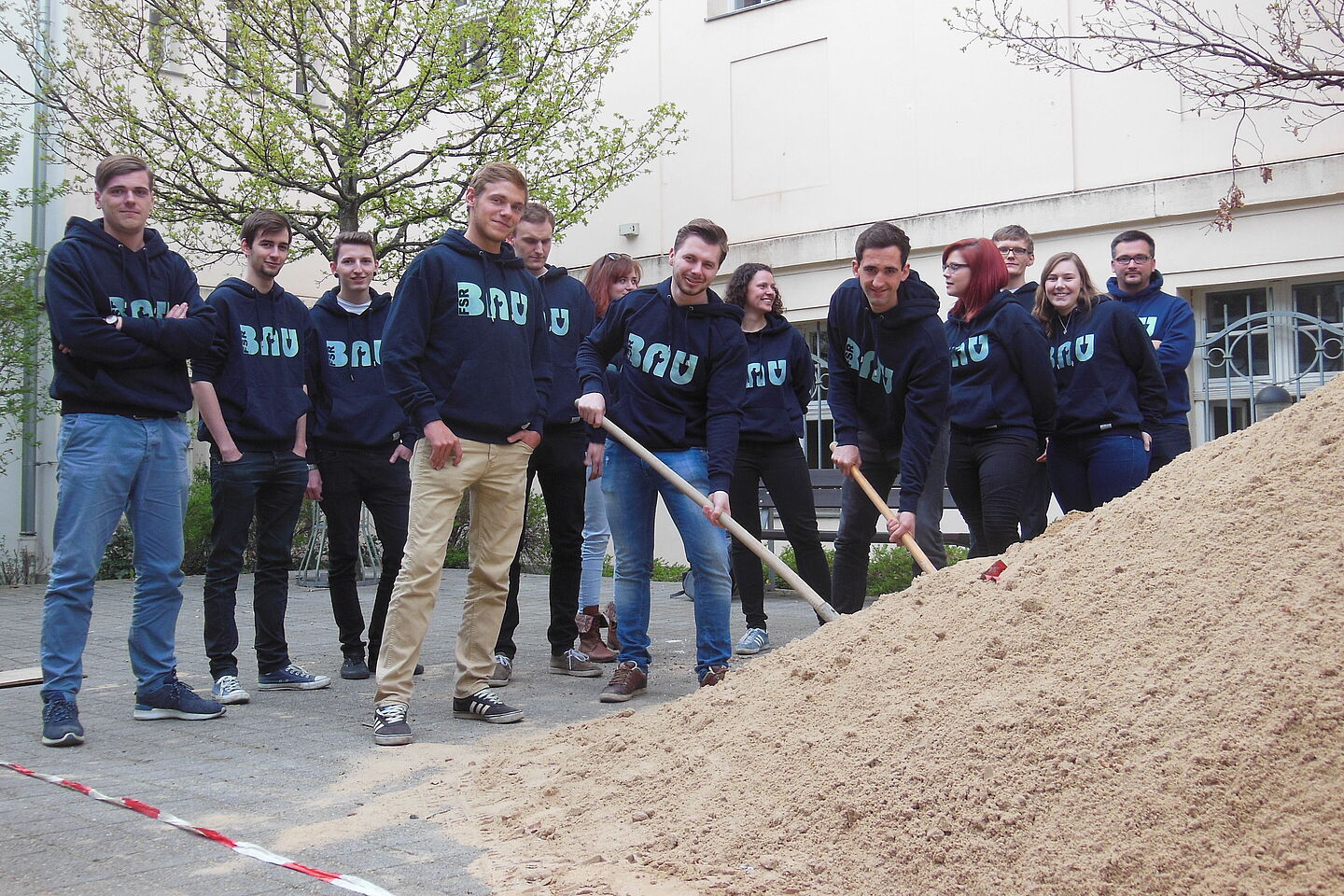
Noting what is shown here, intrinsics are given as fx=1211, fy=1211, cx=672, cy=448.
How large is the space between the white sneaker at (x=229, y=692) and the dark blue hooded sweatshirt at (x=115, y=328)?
132 centimetres

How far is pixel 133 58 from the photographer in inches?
430

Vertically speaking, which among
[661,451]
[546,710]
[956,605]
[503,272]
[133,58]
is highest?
[133,58]

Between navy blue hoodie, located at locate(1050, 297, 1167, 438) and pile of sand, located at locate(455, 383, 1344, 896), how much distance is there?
6.05 ft

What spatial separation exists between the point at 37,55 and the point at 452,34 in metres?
4.19

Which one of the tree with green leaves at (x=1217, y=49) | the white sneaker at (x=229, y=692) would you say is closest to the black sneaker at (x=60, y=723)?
the white sneaker at (x=229, y=692)

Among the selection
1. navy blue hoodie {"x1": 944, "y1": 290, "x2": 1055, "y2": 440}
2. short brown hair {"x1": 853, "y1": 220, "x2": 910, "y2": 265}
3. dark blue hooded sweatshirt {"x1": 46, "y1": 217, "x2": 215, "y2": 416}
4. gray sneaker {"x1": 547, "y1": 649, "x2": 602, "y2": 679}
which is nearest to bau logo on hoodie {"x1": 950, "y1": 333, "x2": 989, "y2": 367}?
navy blue hoodie {"x1": 944, "y1": 290, "x2": 1055, "y2": 440}

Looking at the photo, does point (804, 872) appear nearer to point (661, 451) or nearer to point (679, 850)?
point (679, 850)

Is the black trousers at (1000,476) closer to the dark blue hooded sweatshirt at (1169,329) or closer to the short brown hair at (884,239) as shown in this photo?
the short brown hair at (884,239)

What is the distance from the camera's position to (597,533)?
21.3 feet

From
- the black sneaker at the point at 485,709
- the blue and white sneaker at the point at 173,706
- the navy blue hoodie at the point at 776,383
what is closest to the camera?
the black sneaker at the point at 485,709

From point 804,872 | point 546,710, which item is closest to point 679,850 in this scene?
point 804,872

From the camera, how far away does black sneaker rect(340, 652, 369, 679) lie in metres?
6.03

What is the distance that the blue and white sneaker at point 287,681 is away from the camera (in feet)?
18.8

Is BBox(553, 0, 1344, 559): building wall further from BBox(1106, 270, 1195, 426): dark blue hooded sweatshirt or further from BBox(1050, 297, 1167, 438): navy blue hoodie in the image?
BBox(1050, 297, 1167, 438): navy blue hoodie
